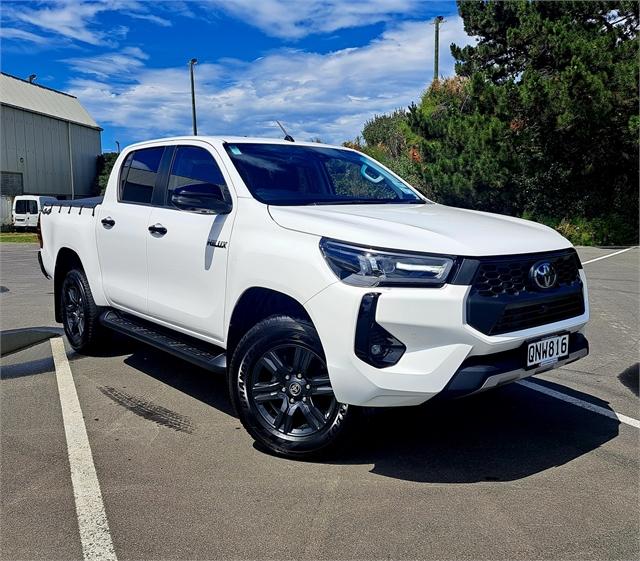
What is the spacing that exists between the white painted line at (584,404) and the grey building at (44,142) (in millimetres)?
36121

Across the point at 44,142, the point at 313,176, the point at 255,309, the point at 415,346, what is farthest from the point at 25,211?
the point at 415,346

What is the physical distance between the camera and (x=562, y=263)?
150 inches

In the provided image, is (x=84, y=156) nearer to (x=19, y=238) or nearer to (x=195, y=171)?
(x=19, y=238)

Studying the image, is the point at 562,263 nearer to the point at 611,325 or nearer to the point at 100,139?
the point at 611,325

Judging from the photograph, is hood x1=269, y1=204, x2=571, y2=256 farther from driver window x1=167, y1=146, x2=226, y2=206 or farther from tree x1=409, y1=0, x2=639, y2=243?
tree x1=409, y1=0, x2=639, y2=243

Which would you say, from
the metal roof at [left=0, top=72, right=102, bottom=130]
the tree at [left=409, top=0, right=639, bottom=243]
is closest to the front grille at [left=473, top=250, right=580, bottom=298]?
the tree at [left=409, top=0, right=639, bottom=243]

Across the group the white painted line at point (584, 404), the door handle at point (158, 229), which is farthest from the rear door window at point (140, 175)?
the white painted line at point (584, 404)

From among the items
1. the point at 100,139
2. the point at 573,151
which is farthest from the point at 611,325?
the point at 100,139

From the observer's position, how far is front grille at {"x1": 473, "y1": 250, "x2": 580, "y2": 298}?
3.33 meters

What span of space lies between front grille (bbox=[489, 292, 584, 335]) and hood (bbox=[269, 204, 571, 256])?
317 millimetres

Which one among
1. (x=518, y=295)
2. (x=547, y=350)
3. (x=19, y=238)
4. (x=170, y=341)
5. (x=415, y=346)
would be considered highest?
(x=518, y=295)

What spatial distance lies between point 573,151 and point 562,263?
65.2 feet

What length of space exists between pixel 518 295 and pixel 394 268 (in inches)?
29.1

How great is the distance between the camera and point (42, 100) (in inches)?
1626
